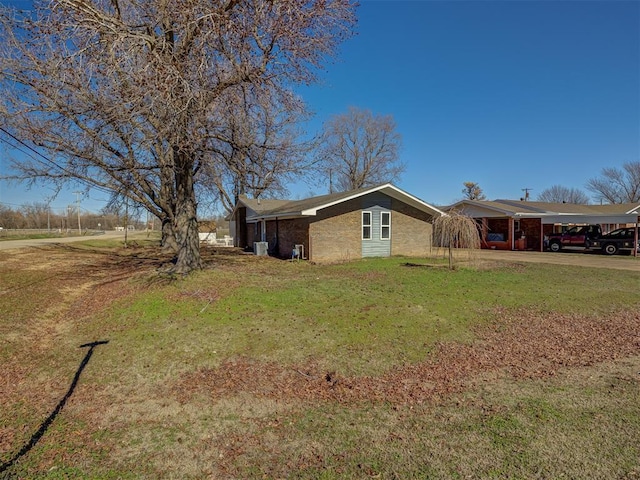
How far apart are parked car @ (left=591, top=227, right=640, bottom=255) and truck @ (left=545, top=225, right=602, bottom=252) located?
1.23 ft

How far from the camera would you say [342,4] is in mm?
8336

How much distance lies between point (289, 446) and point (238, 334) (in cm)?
342

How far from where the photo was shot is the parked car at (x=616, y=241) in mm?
21703

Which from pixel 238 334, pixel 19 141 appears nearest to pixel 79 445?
pixel 238 334

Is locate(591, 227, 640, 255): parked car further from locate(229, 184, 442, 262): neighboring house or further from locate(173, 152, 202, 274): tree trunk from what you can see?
locate(173, 152, 202, 274): tree trunk

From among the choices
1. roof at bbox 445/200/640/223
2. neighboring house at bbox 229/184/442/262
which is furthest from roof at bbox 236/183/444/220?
roof at bbox 445/200/640/223

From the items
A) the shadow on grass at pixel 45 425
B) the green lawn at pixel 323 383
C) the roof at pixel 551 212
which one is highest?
the roof at pixel 551 212

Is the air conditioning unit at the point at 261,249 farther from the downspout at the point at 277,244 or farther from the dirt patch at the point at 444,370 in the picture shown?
the dirt patch at the point at 444,370

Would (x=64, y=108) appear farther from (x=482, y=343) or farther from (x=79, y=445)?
(x=482, y=343)

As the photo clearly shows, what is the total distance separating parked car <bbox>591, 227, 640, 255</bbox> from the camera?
21.7 metres

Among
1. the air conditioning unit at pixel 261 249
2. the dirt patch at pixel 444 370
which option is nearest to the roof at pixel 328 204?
the air conditioning unit at pixel 261 249

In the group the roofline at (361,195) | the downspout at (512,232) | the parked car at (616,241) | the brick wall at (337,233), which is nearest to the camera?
the roofline at (361,195)

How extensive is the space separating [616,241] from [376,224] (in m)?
15.1

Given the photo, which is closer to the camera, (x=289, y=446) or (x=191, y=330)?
(x=289, y=446)
